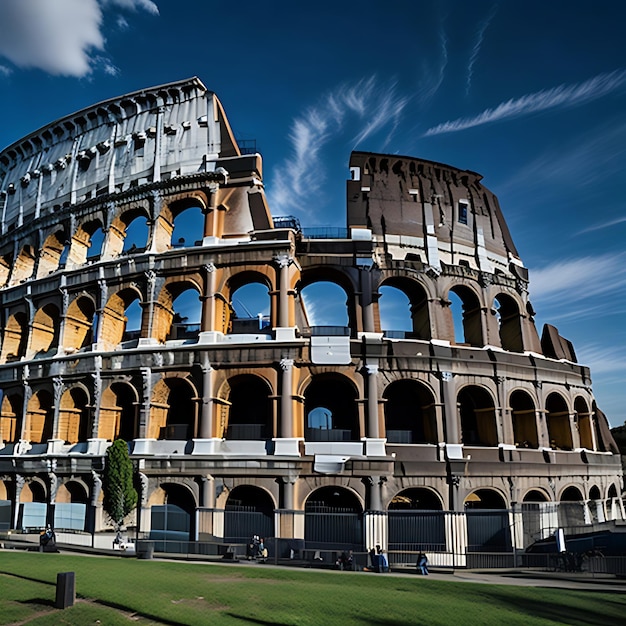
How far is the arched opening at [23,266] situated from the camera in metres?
36.6

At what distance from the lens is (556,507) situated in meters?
26.9

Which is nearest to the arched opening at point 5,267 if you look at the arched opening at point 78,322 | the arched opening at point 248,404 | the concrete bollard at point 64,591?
the arched opening at point 78,322

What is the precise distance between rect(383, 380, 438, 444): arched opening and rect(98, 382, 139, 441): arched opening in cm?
1321

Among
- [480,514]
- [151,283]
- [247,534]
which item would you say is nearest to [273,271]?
[151,283]

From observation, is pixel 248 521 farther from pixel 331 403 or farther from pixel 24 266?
pixel 24 266

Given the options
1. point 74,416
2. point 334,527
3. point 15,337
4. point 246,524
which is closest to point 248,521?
→ point 246,524

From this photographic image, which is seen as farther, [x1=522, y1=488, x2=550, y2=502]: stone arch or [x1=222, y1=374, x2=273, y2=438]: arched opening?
[x1=222, y1=374, x2=273, y2=438]: arched opening

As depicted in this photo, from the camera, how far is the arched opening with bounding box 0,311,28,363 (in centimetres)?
3469

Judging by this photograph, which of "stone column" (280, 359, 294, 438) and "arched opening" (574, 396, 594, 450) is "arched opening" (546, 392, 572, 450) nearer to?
"arched opening" (574, 396, 594, 450)

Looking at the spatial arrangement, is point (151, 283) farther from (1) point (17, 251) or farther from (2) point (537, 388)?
(2) point (537, 388)

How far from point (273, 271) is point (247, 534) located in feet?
42.0

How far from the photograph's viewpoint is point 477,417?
96.8ft

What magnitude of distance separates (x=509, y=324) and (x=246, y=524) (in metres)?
19.0

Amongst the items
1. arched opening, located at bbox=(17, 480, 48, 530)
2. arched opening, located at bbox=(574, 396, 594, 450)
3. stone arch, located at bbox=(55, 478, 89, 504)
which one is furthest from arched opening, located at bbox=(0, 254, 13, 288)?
arched opening, located at bbox=(574, 396, 594, 450)
